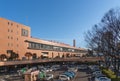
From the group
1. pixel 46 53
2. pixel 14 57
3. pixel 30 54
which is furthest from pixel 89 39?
pixel 46 53

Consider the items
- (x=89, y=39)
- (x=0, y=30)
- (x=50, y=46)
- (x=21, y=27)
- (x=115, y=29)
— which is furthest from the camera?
(x=50, y=46)

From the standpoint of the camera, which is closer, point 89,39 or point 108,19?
point 108,19

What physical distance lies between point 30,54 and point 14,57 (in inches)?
520

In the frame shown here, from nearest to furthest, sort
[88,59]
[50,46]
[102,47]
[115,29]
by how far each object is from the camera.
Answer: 1. [115,29]
2. [102,47]
3. [88,59]
4. [50,46]

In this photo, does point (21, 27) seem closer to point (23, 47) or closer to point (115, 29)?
point (23, 47)

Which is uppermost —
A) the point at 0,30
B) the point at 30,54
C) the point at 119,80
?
the point at 0,30

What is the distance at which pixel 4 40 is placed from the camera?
83.6m

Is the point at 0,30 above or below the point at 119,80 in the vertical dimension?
above

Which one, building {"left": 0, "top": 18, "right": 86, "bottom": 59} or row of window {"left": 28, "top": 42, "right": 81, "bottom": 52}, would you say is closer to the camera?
building {"left": 0, "top": 18, "right": 86, "bottom": 59}

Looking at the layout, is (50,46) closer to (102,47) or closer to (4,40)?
(4,40)

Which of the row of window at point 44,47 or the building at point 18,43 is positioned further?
the row of window at point 44,47

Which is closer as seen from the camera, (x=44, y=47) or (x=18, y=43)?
(x=18, y=43)

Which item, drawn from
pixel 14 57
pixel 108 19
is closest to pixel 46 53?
pixel 14 57

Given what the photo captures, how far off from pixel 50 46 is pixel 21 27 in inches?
1375
